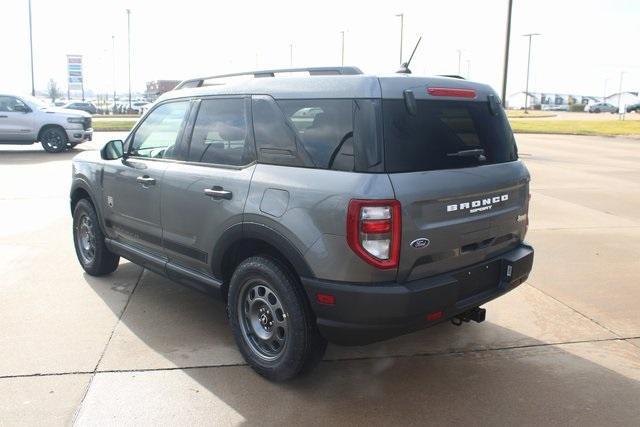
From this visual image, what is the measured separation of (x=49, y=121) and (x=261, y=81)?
1536cm

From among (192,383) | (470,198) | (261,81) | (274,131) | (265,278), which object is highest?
(261,81)

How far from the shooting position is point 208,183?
3818mm

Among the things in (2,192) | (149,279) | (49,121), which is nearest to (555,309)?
(149,279)

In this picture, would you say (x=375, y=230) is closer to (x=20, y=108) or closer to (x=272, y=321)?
(x=272, y=321)

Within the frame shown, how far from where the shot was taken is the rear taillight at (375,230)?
2955 millimetres

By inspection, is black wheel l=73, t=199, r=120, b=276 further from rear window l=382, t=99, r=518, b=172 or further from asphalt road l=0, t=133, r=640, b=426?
rear window l=382, t=99, r=518, b=172

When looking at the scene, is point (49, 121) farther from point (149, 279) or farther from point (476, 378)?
point (476, 378)

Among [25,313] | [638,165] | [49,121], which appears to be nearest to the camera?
[25,313]

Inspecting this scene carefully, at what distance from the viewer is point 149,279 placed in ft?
18.4

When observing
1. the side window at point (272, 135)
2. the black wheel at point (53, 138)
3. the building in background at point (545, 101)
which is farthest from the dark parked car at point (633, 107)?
the side window at point (272, 135)

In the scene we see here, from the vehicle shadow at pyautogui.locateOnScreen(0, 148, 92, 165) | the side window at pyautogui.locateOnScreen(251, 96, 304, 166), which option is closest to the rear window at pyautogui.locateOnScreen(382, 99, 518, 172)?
the side window at pyautogui.locateOnScreen(251, 96, 304, 166)

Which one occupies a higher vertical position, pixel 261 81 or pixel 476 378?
pixel 261 81

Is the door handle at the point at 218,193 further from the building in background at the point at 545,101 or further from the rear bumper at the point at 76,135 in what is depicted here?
the building in background at the point at 545,101

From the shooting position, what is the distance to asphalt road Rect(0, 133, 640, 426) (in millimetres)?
3266
